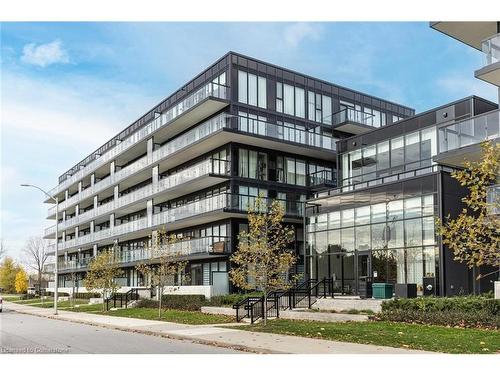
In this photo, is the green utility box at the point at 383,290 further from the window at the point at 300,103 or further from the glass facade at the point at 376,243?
the window at the point at 300,103

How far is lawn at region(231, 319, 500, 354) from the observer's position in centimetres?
1469

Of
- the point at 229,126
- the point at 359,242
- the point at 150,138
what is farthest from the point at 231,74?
the point at 359,242

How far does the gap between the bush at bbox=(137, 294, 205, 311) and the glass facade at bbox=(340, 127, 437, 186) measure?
39.8 ft

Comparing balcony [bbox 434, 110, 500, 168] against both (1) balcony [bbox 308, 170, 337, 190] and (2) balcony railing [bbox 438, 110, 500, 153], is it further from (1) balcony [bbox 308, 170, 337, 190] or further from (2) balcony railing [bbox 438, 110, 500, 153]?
(1) balcony [bbox 308, 170, 337, 190]

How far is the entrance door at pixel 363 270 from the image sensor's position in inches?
1221

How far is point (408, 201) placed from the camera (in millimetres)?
29219

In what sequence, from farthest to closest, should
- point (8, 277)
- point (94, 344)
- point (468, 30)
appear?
point (8, 277)
point (468, 30)
point (94, 344)

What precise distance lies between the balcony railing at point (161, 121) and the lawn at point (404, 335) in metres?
24.0

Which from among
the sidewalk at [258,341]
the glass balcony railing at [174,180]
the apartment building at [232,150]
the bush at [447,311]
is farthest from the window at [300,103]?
the sidewalk at [258,341]

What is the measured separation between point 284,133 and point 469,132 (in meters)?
20.0

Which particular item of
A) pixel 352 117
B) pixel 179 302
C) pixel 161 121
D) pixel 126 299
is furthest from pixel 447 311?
pixel 161 121

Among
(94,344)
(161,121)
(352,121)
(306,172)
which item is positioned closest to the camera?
(94,344)

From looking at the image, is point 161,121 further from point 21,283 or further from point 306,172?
point 21,283

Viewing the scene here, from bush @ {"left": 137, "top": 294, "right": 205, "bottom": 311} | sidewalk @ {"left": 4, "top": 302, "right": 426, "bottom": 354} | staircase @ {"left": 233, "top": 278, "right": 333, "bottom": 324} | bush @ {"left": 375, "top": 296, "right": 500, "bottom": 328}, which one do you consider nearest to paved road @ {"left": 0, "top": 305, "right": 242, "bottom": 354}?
sidewalk @ {"left": 4, "top": 302, "right": 426, "bottom": 354}
